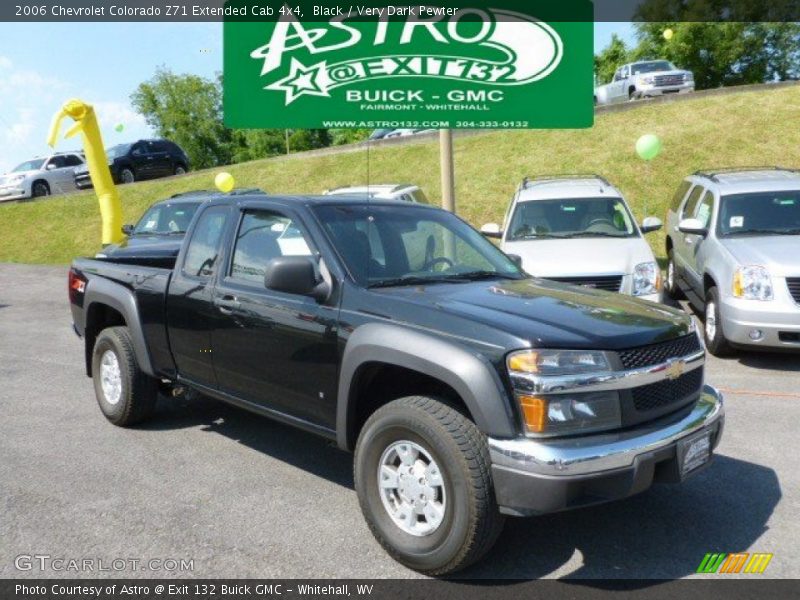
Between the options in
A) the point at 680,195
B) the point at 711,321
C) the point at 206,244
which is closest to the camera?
the point at 206,244

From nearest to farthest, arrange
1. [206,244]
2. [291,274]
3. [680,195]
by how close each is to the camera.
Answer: [291,274], [206,244], [680,195]

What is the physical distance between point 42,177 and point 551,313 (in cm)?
2851

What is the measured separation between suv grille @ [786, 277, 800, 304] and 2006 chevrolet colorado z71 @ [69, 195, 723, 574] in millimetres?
3896

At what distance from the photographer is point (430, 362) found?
353 cm

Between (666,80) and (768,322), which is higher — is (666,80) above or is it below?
above

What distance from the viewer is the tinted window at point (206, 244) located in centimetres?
508

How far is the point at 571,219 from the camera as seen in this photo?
9.81 metres

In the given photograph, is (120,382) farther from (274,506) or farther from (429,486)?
(429,486)

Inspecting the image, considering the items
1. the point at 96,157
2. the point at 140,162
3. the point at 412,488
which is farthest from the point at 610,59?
the point at 412,488

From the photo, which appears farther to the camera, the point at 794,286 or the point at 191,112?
the point at 191,112

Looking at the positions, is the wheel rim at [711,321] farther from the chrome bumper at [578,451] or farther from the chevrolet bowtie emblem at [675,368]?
the chrome bumper at [578,451]

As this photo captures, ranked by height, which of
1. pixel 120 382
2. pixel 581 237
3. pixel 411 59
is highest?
pixel 411 59

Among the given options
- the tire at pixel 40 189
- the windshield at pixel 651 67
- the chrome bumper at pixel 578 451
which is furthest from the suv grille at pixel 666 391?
the tire at pixel 40 189

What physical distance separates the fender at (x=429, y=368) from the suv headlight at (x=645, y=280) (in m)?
5.16
